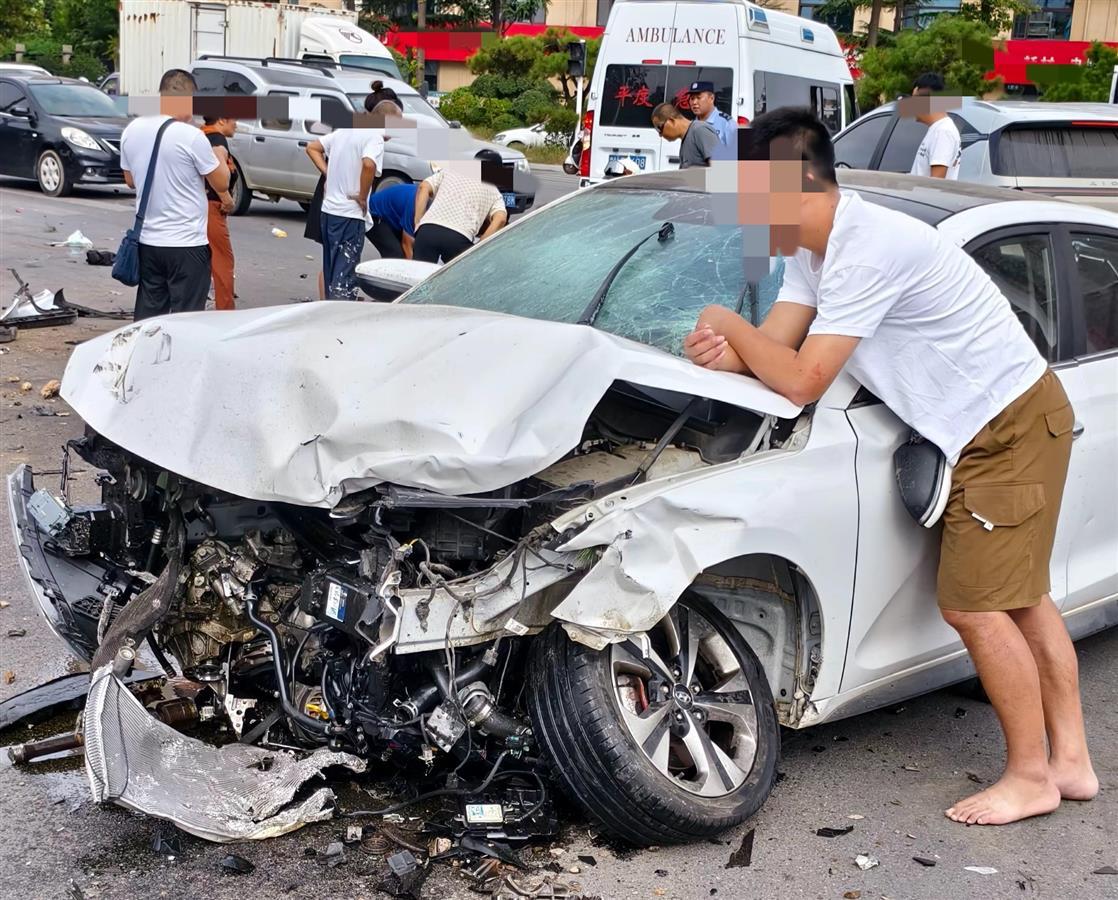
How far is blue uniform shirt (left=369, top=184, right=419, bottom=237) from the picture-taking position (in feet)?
30.9

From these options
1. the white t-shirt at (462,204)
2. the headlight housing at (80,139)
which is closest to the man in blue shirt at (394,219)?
the white t-shirt at (462,204)

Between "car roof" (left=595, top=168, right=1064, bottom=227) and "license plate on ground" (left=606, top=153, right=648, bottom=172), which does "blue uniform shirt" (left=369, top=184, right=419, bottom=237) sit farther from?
"car roof" (left=595, top=168, right=1064, bottom=227)

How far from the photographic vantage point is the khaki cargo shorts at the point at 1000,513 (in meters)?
3.36

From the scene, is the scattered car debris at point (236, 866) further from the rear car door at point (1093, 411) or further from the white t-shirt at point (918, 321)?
the rear car door at point (1093, 411)

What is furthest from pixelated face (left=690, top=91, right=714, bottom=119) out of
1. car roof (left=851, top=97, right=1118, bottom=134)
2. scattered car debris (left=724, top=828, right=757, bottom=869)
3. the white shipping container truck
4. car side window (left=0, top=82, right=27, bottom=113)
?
the white shipping container truck

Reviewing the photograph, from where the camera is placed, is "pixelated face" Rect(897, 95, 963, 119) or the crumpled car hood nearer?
the crumpled car hood

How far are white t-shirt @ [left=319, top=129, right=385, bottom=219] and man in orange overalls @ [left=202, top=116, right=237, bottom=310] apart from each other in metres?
0.85

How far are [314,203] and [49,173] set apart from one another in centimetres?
913

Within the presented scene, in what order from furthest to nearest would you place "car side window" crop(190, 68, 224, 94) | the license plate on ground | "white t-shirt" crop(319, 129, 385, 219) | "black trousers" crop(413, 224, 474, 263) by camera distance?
1. "car side window" crop(190, 68, 224, 94)
2. the license plate on ground
3. "white t-shirt" crop(319, 129, 385, 219)
4. "black trousers" crop(413, 224, 474, 263)

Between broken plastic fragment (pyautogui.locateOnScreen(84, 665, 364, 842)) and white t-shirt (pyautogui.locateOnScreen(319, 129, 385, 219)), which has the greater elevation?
white t-shirt (pyautogui.locateOnScreen(319, 129, 385, 219))

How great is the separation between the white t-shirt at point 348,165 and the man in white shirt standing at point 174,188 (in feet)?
6.86

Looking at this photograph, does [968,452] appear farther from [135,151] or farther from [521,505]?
[135,151]

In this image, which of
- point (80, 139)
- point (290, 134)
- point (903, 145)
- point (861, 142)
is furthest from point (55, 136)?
point (903, 145)

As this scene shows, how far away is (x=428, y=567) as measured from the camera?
302 cm
